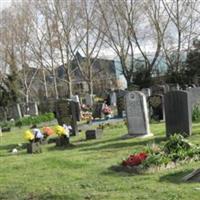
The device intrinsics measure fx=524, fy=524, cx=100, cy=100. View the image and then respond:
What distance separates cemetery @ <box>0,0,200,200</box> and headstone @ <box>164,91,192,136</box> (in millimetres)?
27

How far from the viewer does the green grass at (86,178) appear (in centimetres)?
785

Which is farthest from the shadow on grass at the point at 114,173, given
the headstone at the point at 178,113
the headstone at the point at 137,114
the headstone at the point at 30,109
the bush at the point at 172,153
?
the headstone at the point at 30,109

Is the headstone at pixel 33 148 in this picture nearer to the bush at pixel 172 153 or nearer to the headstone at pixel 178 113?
the headstone at pixel 178 113

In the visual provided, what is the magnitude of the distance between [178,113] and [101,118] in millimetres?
15203

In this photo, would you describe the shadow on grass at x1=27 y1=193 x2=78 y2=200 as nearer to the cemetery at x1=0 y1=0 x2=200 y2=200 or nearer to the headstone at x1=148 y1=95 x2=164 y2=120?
the cemetery at x1=0 y1=0 x2=200 y2=200

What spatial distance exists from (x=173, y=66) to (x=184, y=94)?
1408 inches

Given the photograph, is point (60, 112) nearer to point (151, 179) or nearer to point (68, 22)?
point (151, 179)

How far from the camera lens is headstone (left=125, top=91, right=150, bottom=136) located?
52.9ft

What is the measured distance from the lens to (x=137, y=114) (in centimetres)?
1639

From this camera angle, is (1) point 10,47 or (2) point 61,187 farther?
(1) point 10,47

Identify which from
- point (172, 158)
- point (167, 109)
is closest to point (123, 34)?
point (167, 109)

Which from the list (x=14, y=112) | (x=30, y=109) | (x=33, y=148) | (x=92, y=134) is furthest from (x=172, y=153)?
(x=30, y=109)

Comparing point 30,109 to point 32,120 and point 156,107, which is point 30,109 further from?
point 156,107

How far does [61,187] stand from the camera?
8.80 meters
